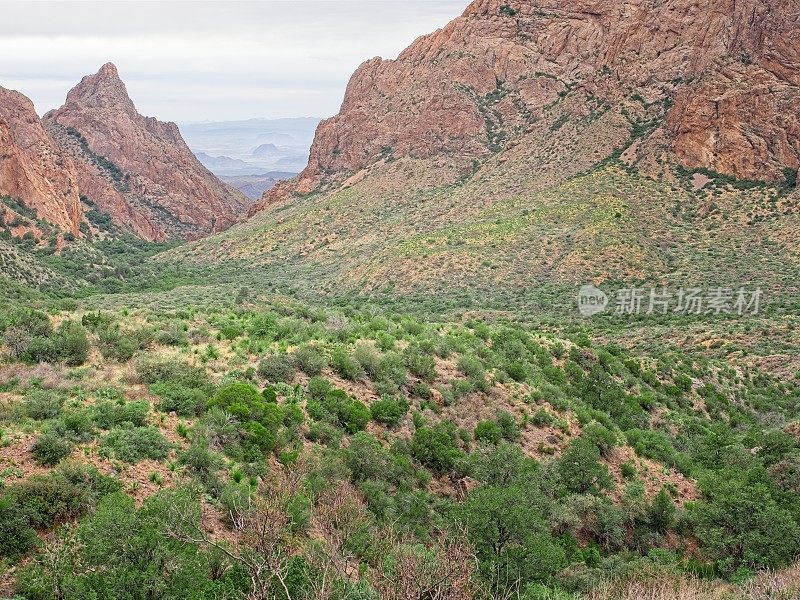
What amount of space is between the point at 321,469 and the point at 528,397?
39.2 feet

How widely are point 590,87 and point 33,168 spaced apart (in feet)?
248

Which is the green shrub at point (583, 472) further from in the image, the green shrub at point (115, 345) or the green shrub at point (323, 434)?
the green shrub at point (115, 345)

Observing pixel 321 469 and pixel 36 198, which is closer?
pixel 321 469

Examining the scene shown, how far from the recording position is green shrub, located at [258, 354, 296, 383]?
65.6ft

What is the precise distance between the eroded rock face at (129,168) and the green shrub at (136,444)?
378 ft

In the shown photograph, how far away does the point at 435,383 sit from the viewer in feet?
78.8

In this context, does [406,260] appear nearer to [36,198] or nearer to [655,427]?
[655,427]

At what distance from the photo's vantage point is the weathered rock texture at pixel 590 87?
64938 mm

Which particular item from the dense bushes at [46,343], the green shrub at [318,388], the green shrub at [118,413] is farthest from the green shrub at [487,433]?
the dense bushes at [46,343]

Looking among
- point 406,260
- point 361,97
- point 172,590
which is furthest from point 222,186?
point 172,590

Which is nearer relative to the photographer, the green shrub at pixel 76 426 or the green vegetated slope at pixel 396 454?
the green vegetated slope at pixel 396 454

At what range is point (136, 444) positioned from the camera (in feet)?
45.8

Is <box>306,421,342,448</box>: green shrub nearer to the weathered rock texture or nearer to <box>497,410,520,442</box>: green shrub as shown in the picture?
<box>497,410,520,442</box>: green shrub

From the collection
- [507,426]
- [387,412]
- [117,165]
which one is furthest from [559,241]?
[117,165]
